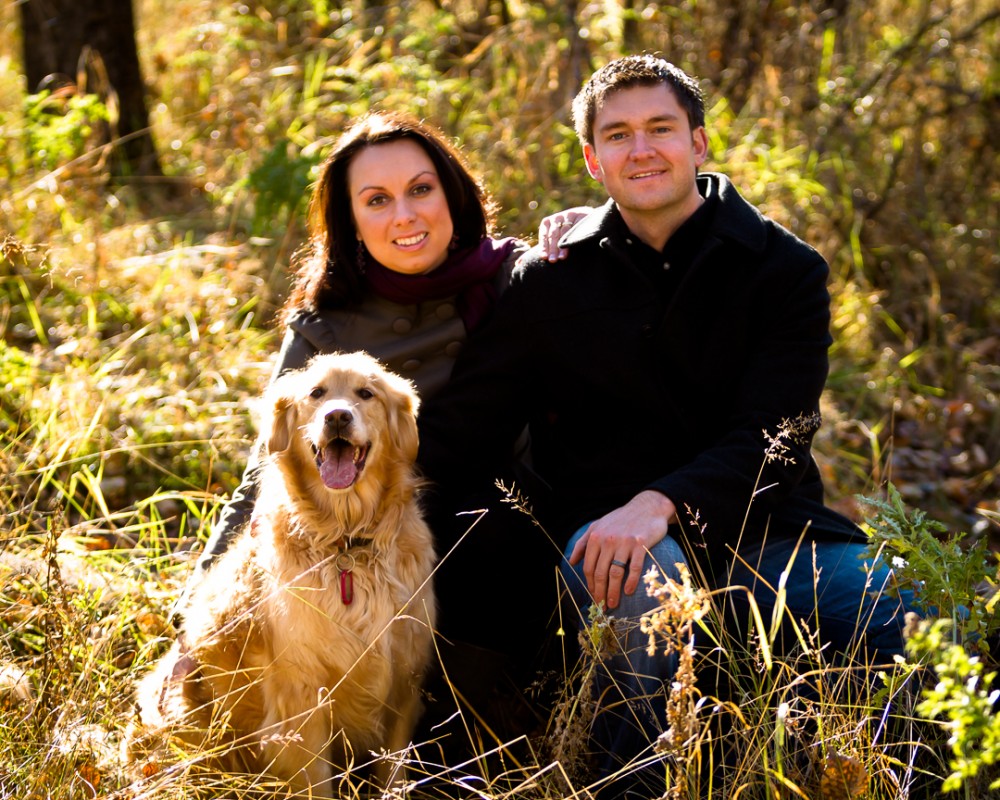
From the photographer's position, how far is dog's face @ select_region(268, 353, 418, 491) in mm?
3006

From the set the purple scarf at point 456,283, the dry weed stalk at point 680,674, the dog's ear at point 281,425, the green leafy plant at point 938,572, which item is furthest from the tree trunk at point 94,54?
the dry weed stalk at point 680,674

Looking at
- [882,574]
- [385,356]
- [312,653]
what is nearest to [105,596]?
[312,653]

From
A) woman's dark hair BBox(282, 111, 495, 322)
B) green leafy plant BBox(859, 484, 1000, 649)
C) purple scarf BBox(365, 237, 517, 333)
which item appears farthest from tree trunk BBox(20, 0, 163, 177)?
green leafy plant BBox(859, 484, 1000, 649)

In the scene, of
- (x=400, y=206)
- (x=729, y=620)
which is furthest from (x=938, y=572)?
(x=400, y=206)

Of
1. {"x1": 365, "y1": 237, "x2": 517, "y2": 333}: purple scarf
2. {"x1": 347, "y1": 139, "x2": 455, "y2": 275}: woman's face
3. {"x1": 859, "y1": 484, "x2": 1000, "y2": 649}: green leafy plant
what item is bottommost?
{"x1": 859, "y1": 484, "x2": 1000, "y2": 649}: green leafy plant

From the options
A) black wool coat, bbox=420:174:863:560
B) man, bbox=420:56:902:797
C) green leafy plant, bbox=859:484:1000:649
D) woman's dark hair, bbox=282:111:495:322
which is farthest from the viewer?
woman's dark hair, bbox=282:111:495:322

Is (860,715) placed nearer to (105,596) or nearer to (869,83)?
(105,596)

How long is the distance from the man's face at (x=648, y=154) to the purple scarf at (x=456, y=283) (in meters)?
0.57

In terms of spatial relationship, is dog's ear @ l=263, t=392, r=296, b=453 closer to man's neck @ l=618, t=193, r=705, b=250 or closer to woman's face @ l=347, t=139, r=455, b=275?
woman's face @ l=347, t=139, r=455, b=275

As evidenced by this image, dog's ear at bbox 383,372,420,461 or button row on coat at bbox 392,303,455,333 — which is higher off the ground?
button row on coat at bbox 392,303,455,333

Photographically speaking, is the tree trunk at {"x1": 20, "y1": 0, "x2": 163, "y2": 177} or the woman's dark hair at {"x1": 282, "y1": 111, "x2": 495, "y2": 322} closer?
the woman's dark hair at {"x1": 282, "y1": 111, "x2": 495, "y2": 322}

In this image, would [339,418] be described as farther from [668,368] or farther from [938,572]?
[938,572]

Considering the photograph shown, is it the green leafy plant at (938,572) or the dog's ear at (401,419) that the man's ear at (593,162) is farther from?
the green leafy plant at (938,572)

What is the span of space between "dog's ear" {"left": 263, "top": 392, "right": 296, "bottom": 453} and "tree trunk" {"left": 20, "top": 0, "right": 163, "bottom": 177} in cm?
410
